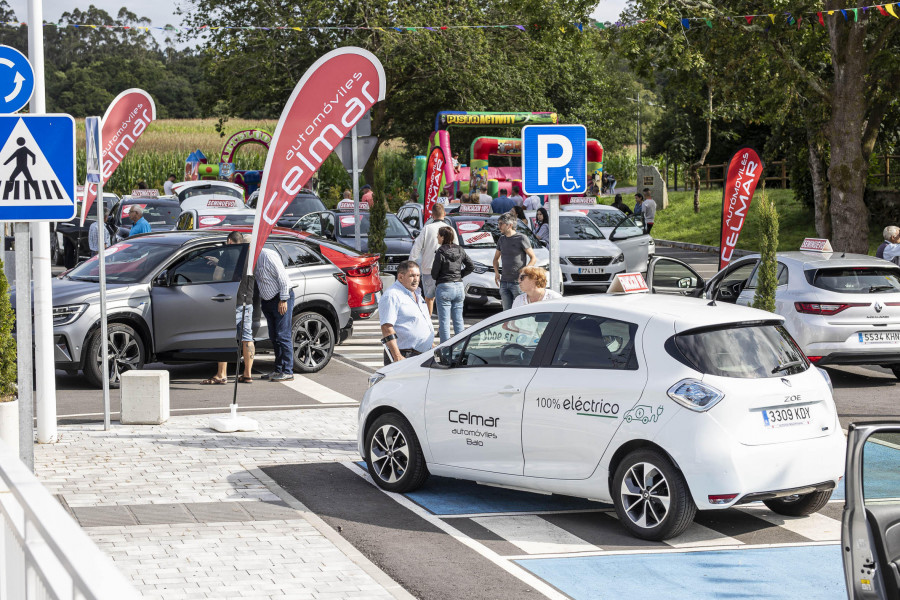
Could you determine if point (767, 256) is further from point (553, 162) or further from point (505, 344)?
point (505, 344)

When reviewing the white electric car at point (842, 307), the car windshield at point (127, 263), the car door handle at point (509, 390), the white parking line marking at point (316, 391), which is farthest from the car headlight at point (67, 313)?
the white electric car at point (842, 307)

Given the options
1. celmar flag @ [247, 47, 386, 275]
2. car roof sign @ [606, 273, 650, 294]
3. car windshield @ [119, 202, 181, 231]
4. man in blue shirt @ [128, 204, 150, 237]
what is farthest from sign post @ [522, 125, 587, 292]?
car windshield @ [119, 202, 181, 231]

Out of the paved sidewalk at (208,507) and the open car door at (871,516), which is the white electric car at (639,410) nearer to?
the paved sidewalk at (208,507)

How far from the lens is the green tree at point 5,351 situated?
9859mm

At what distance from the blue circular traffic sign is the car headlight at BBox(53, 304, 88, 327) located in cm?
391

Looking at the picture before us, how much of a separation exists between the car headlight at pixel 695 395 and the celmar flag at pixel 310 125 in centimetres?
503

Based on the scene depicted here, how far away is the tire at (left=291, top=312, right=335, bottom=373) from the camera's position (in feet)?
49.9

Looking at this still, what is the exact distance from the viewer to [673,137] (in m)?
63.7

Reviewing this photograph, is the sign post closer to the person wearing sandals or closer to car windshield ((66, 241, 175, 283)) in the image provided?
the person wearing sandals

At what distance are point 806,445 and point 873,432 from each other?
316 cm

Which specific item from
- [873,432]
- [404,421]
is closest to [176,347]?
[404,421]

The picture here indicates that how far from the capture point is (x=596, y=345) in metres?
7.90

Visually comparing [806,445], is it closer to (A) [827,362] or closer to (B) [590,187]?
(A) [827,362]

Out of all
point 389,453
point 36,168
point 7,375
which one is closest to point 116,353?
point 7,375
